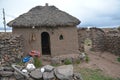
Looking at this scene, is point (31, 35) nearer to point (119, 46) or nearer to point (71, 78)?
point (71, 78)

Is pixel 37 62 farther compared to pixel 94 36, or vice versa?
pixel 94 36

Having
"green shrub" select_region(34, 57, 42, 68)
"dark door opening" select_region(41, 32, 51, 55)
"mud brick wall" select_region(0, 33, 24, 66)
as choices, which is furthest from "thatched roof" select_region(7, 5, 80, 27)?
"green shrub" select_region(34, 57, 42, 68)

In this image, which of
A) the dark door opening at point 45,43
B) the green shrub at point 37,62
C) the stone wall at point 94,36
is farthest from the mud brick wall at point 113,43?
the green shrub at point 37,62

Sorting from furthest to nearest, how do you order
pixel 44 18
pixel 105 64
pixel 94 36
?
pixel 94 36 → pixel 44 18 → pixel 105 64

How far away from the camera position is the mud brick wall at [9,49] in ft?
53.7

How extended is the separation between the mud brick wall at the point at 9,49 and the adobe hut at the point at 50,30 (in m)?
1.13

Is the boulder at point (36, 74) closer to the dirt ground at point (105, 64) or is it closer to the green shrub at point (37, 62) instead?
the green shrub at point (37, 62)

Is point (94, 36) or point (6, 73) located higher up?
point (94, 36)

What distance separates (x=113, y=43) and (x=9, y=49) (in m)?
9.21

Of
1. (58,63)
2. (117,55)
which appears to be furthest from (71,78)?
(117,55)

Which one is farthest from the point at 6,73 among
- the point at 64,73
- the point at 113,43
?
the point at 113,43

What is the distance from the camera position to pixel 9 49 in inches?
655

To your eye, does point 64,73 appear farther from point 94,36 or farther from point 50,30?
point 94,36

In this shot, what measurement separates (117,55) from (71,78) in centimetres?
831
